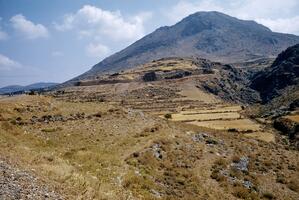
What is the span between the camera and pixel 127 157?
30.8 metres

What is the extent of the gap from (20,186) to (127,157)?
15333mm

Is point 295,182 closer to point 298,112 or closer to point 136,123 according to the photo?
point 136,123

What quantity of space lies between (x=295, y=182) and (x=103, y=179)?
1939 centimetres

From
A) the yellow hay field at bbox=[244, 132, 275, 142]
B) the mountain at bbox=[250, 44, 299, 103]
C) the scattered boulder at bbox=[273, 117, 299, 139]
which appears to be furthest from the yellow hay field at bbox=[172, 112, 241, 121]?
the mountain at bbox=[250, 44, 299, 103]

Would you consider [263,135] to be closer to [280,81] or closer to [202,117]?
[202,117]

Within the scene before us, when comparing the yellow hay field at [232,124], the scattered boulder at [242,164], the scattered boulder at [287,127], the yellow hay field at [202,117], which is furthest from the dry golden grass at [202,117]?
the scattered boulder at [242,164]

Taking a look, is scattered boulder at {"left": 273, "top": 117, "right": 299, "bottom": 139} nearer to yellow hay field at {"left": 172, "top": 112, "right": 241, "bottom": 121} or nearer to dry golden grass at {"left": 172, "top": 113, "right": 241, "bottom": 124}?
dry golden grass at {"left": 172, "top": 113, "right": 241, "bottom": 124}

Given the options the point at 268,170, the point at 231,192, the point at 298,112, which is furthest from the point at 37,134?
the point at 298,112

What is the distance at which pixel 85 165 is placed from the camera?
→ 25.0 metres

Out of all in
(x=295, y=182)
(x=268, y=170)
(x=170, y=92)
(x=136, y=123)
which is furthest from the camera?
(x=170, y=92)

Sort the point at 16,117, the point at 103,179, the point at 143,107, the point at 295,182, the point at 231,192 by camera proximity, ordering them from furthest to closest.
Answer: the point at 143,107 < the point at 16,117 < the point at 295,182 < the point at 231,192 < the point at 103,179

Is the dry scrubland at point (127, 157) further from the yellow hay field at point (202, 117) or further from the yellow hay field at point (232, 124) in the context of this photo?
the yellow hay field at point (202, 117)

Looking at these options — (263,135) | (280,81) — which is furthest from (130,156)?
(280,81)

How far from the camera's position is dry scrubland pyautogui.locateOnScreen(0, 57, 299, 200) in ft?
66.1
